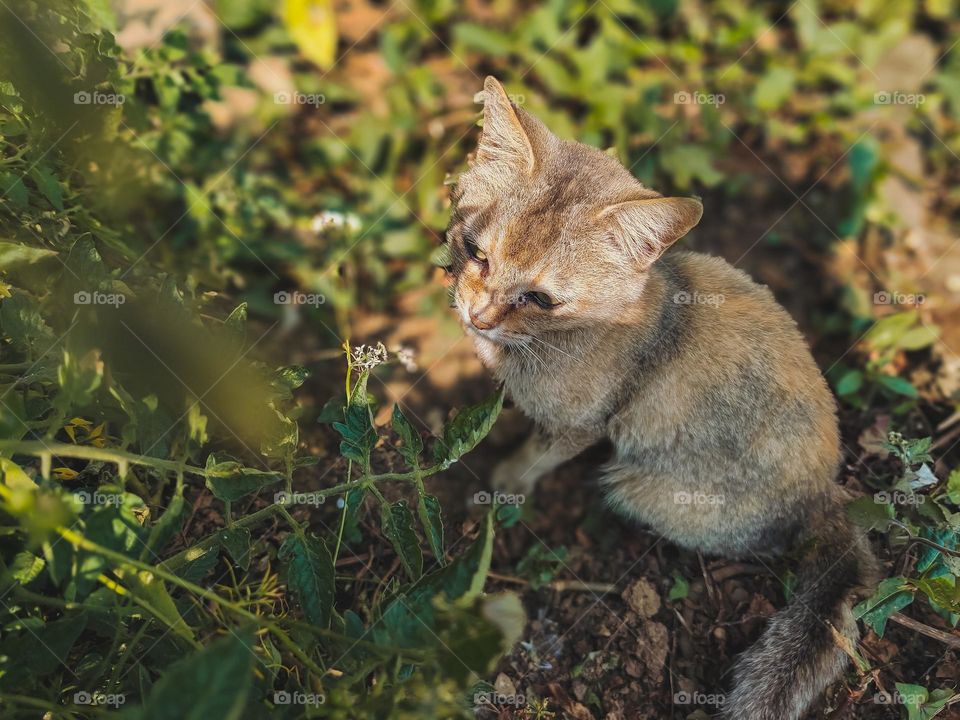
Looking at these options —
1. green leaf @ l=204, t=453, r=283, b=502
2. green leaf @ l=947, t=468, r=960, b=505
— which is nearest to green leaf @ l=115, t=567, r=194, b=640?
green leaf @ l=204, t=453, r=283, b=502

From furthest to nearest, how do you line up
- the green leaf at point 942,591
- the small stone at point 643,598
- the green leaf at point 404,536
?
the small stone at point 643,598, the green leaf at point 942,591, the green leaf at point 404,536

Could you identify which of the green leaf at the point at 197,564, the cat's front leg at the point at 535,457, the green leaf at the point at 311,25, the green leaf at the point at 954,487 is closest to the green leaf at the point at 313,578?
the green leaf at the point at 197,564

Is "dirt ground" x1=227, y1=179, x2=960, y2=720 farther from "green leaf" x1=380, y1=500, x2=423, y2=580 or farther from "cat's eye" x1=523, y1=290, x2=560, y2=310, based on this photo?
"cat's eye" x1=523, y1=290, x2=560, y2=310

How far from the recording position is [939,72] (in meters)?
→ 6.02

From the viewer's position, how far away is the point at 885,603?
10.4 feet

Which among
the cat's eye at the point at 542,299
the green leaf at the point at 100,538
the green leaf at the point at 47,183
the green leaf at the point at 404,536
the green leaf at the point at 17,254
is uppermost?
the green leaf at the point at 47,183

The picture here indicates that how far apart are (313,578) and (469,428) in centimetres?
83

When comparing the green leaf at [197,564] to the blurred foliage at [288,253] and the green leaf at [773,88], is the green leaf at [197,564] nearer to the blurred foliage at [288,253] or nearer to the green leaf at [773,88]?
the blurred foliage at [288,253]

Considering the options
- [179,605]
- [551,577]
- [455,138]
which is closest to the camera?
[179,605]

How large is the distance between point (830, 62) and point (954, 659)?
15.0ft

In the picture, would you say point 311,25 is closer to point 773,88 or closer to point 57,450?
point 773,88

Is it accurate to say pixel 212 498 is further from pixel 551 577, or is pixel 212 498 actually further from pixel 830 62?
pixel 830 62

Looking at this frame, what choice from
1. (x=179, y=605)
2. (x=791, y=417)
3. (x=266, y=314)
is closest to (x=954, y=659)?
(x=791, y=417)

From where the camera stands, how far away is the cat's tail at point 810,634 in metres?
3.27
